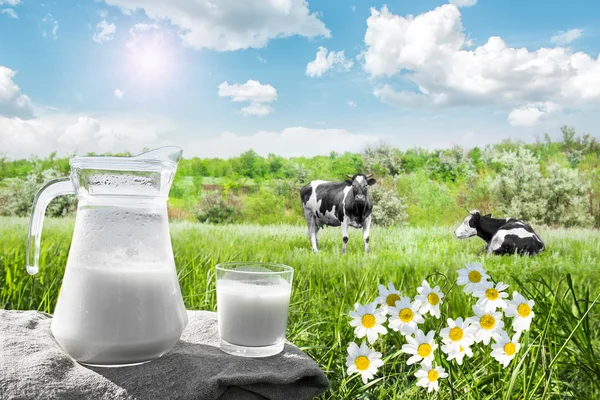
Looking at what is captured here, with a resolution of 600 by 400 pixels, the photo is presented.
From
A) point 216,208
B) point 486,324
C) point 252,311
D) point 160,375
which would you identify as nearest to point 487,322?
point 486,324

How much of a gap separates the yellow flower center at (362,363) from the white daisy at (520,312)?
24 centimetres

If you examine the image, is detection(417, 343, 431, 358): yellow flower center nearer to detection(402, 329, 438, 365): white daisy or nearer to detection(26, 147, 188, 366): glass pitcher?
detection(402, 329, 438, 365): white daisy

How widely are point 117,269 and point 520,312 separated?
62cm

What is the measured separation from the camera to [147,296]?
683 mm

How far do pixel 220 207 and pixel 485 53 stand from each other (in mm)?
1264

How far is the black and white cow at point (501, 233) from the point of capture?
229cm

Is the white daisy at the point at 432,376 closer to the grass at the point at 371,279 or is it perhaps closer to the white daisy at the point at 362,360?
the white daisy at the point at 362,360

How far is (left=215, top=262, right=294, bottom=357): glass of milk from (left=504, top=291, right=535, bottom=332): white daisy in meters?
0.40

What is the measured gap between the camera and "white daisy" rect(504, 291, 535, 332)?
940 millimetres

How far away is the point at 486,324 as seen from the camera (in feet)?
3.11

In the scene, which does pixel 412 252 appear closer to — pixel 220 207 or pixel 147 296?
pixel 220 207

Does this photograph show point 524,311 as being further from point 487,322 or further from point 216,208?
point 216,208

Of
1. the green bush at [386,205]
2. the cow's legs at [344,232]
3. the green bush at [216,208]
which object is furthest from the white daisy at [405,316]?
the green bush at [216,208]

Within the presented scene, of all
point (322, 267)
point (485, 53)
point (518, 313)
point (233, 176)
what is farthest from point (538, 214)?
point (518, 313)
